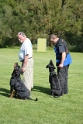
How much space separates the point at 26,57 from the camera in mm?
8547

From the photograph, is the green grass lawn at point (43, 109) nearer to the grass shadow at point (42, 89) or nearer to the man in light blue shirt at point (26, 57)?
the grass shadow at point (42, 89)

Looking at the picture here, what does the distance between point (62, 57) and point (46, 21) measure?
3942 centimetres

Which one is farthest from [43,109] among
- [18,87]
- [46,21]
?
[46,21]

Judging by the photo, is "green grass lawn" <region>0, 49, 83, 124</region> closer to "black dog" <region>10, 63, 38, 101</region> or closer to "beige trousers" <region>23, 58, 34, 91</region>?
"black dog" <region>10, 63, 38, 101</region>

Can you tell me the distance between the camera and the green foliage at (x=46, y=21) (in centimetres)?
4734

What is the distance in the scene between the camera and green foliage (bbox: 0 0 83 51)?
47344 mm

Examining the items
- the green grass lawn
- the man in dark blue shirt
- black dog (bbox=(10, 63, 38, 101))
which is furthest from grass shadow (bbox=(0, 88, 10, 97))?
the man in dark blue shirt

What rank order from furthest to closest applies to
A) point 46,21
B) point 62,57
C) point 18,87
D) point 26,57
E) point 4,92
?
point 46,21 → point 4,92 → point 62,57 → point 26,57 → point 18,87

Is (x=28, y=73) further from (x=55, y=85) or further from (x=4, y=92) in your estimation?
(x=4, y=92)

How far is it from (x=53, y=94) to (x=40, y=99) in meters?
0.59

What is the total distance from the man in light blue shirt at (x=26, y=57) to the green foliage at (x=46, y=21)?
125 ft

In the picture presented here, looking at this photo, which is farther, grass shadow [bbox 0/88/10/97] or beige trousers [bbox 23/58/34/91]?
grass shadow [bbox 0/88/10/97]

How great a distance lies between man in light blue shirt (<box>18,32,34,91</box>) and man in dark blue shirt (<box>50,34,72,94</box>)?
0.75 meters

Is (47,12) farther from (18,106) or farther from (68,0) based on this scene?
(18,106)
